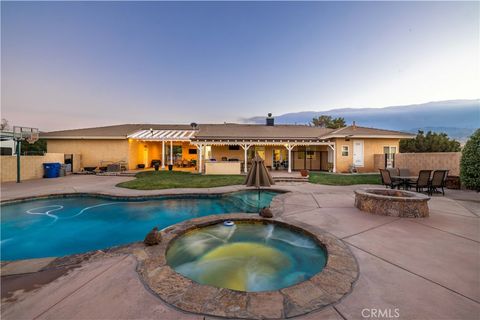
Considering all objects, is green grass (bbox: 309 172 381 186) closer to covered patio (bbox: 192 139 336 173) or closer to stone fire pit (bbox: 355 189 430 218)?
covered patio (bbox: 192 139 336 173)

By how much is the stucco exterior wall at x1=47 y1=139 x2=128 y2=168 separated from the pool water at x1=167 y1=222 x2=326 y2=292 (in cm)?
1744

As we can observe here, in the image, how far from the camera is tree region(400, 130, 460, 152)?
1018 inches

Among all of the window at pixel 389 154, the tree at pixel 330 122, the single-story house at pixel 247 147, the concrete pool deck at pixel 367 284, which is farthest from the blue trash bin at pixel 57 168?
the tree at pixel 330 122

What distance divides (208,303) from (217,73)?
70.4ft

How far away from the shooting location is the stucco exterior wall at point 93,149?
1816 cm

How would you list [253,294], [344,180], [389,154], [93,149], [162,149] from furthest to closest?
[162,149]
[93,149]
[389,154]
[344,180]
[253,294]

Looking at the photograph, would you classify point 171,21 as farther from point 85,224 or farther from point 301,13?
point 85,224

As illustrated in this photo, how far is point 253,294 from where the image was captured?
229cm

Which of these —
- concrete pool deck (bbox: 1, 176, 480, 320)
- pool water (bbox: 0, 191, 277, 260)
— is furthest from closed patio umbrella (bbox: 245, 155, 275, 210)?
concrete pool deck (bbox: 1, 176, 480, 320)

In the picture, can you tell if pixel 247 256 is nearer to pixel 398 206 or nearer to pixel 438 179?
pixel 398 206

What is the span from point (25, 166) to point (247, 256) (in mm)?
18089

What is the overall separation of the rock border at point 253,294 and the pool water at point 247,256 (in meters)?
0.69

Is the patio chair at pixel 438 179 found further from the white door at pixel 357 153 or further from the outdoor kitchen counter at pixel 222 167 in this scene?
the outdoor kitchen counter at pixel 222 167

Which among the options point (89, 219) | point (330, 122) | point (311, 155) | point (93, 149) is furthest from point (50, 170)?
point (330, 122)
